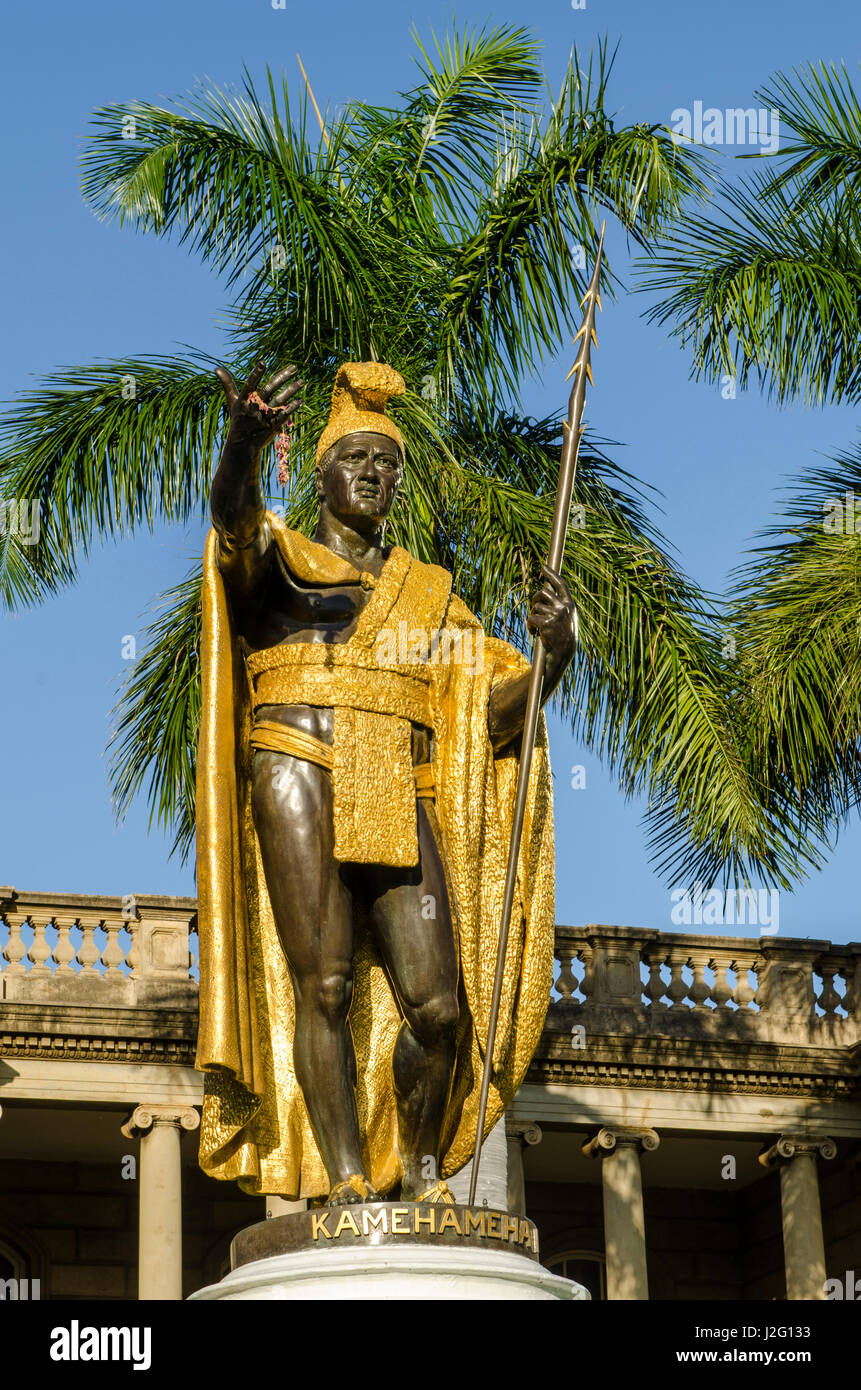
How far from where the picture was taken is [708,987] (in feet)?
86.2

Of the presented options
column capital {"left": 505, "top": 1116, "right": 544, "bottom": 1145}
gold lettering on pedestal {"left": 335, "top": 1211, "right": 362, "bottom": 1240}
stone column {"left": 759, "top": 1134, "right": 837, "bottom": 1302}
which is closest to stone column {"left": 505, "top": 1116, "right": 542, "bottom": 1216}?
column capital {"left": 505, "top": 1116, "right": 544, "bottom": 1145}

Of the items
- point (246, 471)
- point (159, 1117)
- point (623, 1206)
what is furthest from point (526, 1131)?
point (246, 471)

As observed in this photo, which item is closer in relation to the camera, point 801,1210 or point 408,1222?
point 408,1222

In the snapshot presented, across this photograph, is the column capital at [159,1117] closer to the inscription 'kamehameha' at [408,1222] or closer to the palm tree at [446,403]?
the palm tree at [446,403]

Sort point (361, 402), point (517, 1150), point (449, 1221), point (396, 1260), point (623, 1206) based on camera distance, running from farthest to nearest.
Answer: point (623, 1206) → point (517, 1150) → point (361, 402) → point (449, 1221) → point (396, 1260)

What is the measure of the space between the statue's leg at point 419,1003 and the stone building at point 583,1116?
1536cm

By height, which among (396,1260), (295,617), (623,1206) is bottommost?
(396,1260)

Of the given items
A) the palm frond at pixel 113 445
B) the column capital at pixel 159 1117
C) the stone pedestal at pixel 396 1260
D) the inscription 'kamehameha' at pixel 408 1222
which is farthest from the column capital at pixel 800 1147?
the inscription 'kamehameha' at pixel 408 1222

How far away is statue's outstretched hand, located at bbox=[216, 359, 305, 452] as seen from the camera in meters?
5.88

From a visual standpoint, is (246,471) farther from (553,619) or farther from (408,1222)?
(408,1222)

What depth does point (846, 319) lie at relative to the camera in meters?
14.6

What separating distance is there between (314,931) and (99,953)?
18247mm

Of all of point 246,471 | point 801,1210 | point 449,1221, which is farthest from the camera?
point 801,1210
